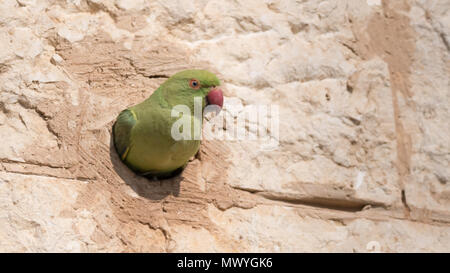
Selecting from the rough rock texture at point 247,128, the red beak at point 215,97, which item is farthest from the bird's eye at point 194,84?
the rough rock texture at point 247,128

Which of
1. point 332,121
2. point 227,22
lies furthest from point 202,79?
point 332,121

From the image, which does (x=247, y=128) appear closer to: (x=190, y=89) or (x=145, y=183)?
(x=190, y=89)

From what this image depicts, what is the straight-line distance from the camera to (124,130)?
356cm

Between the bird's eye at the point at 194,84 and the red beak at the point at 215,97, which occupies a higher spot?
the bird's eye at the point at 194,84

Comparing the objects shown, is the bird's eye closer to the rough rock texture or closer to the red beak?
the red beak

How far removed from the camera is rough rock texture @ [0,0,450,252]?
3.44 meters

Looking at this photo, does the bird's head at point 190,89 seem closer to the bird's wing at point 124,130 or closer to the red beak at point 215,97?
the red beak at point 215,97

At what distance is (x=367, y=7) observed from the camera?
14.5 ft

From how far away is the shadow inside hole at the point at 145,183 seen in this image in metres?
3.63

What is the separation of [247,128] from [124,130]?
0.91 m

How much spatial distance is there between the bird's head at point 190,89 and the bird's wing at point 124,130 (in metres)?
0.28

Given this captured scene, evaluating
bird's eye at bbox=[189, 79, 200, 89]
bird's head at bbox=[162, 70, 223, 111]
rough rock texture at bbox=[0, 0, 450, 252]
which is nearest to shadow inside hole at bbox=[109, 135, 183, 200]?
rough rock texture at bbox=[0, 0, 450, 252]

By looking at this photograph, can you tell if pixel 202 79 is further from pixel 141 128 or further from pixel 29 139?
pixel 29 139

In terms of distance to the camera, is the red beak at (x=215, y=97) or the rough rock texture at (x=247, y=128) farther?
the red beak at (x=215, y=97)
